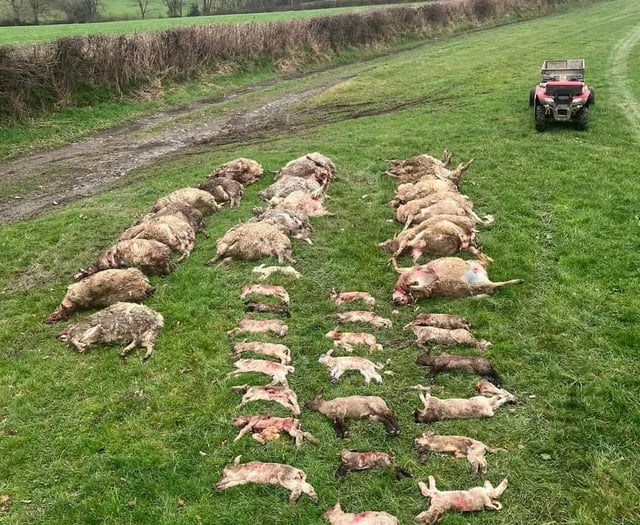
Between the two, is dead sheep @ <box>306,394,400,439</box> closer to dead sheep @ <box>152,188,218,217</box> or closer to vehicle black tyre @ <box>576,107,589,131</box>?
dead sheep @ <box>152,188,218,217</box>

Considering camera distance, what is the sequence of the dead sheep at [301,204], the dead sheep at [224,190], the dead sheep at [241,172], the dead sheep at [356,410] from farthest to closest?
1. the dead sheep at [241,172]
2. the dead sheep at [224,190]
3. the dead sheep at [301,204]
4. the dead sheep at [356,410]

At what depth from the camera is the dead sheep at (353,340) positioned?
8930mm

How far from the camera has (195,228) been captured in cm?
1357

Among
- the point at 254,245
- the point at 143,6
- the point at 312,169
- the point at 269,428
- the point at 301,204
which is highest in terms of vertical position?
the point at 143,6

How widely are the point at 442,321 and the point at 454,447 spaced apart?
2787 mm

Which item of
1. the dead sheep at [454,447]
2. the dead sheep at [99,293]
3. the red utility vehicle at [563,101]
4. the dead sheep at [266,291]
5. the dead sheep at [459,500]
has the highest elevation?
the red utility vehicle at [563,101]

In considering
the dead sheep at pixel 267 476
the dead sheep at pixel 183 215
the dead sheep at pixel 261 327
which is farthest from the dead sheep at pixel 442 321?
the dead sheep at pixel 183 215

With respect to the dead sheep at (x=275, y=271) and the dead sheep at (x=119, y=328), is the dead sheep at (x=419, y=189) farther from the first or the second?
the dead sheep at (x=119, y=328)

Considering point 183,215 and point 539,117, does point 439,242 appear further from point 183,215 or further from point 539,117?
point 539,117

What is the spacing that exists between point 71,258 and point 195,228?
9.08 feet

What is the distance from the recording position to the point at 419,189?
557 inches

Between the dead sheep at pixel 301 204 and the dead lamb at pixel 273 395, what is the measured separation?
244 inches

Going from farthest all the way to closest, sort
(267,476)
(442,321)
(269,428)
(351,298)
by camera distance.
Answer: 1. (351,298)
2. (442,321)
3. (269,428)
4. (267,476)

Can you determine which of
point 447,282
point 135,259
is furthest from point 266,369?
point 135,259
